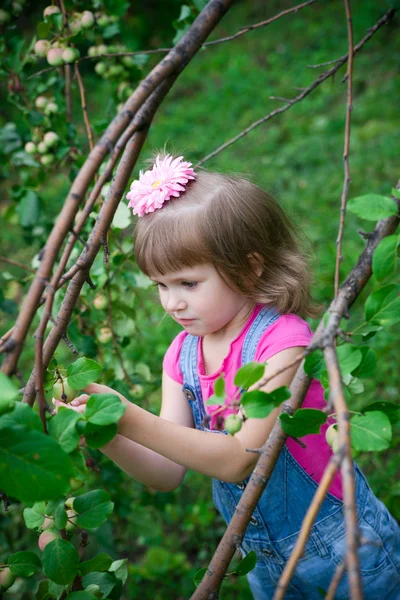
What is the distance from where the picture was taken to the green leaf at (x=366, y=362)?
0.75 meters

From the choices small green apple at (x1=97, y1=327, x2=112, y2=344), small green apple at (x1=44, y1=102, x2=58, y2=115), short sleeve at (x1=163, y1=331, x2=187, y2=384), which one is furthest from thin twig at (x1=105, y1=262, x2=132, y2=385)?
small green apple at (x1=44, y1=102, x2=58, y2=115)

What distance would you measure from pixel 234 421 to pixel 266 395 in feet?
0.21

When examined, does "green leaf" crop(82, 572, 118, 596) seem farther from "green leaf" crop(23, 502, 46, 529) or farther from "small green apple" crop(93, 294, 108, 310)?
"small green apple" crop(93, 294, 108, 310)

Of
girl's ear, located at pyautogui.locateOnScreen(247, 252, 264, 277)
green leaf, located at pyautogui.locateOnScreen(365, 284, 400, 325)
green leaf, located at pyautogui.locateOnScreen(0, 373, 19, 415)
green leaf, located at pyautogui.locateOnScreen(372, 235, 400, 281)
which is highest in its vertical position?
green leaf, located at pyautogui.locateOnScreen(372, 235, 400, 281)

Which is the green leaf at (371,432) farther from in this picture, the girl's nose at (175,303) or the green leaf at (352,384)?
the girl's nose at (175,303)

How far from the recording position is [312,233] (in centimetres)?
320

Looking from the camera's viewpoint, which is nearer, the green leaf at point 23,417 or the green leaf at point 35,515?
the green leaf at point 23,417

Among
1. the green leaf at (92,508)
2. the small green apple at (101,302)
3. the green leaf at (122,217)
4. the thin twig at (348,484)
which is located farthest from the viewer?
the small green apple at (101,302)

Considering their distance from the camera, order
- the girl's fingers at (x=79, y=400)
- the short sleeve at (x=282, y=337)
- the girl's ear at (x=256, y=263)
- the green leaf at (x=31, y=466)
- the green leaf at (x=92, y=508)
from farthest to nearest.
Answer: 1. the girl's ear at (x=256, y=263)
2. the short sleeve at (x=282, y=337)
3. the girl's fingers at (x=79, y=400)
4. the green leaf at (x=92, y=508)
5. the green leaf at (x=31, y=466)

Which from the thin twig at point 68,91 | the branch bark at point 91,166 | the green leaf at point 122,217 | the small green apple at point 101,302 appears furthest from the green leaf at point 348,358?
the thin twig at point 68,91

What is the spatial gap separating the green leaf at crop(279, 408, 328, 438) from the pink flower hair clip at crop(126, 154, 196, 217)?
0.53 m

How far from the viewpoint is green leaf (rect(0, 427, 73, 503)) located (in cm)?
61

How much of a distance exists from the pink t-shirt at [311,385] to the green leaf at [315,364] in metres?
0.27

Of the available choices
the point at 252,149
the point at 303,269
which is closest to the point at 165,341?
the point at 303,269
